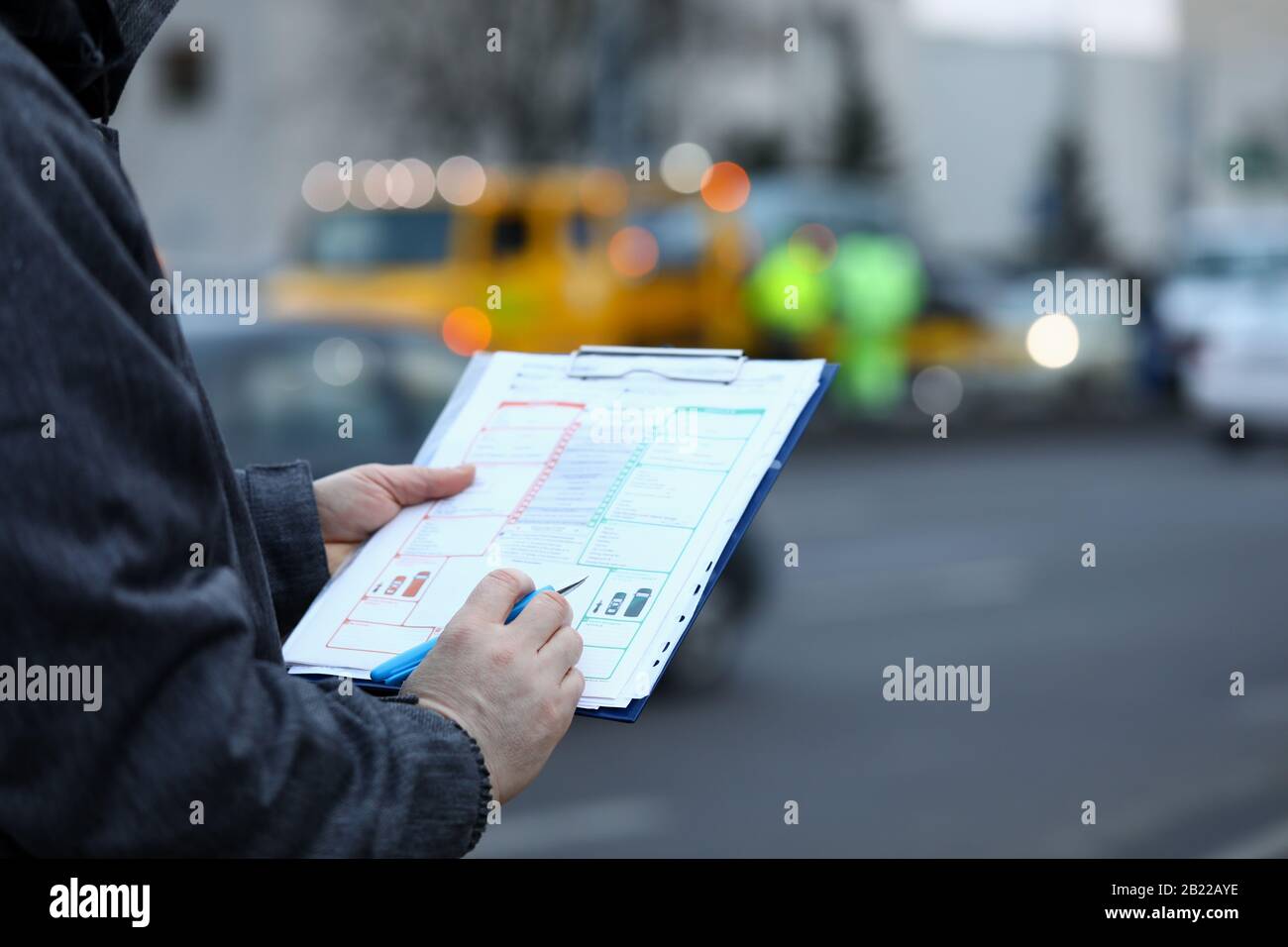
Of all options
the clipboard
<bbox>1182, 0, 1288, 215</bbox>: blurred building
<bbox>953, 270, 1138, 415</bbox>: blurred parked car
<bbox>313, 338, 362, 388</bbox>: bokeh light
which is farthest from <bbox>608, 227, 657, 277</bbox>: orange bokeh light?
<bbox>1182, 0, 1288, 215</bbox>: blurred building

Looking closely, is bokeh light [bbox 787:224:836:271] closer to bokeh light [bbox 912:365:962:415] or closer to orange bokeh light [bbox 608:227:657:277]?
bokeh light [bbox 912:365:962:415]

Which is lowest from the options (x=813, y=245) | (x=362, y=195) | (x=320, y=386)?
(x=813, y=245)

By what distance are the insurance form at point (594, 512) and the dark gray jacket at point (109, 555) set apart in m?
0.36

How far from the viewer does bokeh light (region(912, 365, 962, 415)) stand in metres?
18.5

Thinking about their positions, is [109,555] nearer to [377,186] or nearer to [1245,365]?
[377,186]

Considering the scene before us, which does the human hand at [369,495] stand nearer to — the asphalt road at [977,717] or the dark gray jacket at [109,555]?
the dark gray jacket at [109,555]

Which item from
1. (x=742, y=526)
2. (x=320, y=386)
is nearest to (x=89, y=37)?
(x=742, y=526)

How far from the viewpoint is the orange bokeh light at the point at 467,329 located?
952 cm

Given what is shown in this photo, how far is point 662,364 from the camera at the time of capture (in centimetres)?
175

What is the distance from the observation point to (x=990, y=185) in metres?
37.7

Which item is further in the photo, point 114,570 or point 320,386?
point 320,386

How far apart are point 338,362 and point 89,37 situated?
4.80 metres

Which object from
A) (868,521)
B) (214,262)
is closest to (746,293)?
(868,521)

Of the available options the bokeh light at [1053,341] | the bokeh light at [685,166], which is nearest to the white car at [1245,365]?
the bokeh light at [1053,341]
